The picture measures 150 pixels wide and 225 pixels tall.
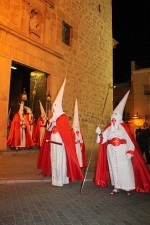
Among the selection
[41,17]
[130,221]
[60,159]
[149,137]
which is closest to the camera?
[130,221]

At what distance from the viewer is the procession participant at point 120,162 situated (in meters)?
4.20

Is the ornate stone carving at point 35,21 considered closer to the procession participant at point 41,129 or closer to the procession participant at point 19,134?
the procession participant at point 41,129

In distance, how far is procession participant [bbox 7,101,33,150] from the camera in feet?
30.4

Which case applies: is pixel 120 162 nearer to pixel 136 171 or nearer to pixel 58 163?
pixel 136 171

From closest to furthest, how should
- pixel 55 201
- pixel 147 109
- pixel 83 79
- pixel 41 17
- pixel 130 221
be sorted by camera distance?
pixel 130 221 < pixel 55 201 < pixel 41 17 < pixel 83 79 < pixel 147 109

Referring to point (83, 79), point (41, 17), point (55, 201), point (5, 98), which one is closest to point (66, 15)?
point (41, 17)

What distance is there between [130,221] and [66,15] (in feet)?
40.0

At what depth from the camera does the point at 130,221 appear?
285 centimetres

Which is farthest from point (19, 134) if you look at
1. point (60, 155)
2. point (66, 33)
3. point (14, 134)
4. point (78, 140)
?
point (66, 33)

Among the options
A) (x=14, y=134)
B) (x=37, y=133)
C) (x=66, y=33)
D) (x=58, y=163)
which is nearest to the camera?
(x=58, y=163)

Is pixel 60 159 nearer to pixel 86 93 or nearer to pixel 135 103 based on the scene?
pixel 86 93

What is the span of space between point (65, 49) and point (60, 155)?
8.88m

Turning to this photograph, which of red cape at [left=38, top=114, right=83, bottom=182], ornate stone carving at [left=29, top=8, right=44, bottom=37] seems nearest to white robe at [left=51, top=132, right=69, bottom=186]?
red cape at [left=38, top=114, right=83, bottom=182]

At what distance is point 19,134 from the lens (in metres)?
9.37
